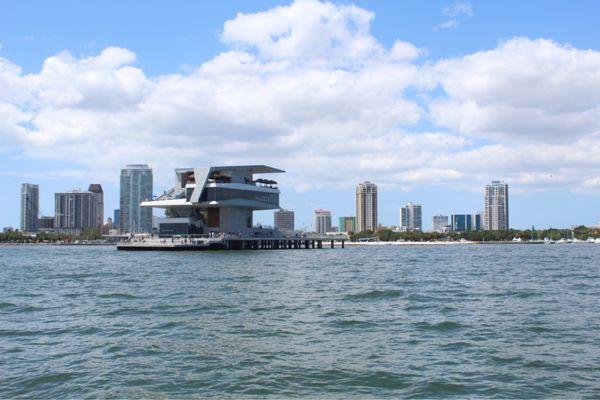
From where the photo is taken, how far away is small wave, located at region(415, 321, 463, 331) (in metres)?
18.1

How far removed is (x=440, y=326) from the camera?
18.4 meters

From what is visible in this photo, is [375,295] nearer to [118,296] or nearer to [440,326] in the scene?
[440,326]

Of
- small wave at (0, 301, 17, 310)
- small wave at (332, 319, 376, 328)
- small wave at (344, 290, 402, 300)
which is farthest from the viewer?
small wave at (344, 290, 402, 300)

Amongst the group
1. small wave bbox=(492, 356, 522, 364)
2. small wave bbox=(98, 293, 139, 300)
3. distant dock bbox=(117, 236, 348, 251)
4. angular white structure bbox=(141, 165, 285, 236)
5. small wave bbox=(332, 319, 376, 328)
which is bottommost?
small wave bbox=(98, 293, 139, 300)

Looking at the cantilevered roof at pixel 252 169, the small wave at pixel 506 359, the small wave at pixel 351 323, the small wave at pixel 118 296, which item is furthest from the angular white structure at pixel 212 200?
the small wave at pixel 506 359

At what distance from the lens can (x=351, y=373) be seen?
502 inches

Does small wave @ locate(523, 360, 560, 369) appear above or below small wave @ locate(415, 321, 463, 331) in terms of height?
below

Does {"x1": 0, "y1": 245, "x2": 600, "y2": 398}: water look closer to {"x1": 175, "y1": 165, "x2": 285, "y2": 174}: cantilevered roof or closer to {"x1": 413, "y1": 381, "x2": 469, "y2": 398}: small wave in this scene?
{"x1": 413, "y1": 381, "x2": 469, "y2": 398}: small wave

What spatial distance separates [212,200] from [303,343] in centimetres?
7898

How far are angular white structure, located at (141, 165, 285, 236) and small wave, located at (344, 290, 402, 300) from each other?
67.0 m

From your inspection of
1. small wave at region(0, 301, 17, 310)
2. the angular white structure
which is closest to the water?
small wave at region(0, 301, 17, 310)

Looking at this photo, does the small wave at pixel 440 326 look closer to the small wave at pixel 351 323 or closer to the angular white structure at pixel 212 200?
the small wave at pixel 351 323

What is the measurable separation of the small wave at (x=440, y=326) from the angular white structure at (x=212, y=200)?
249ft

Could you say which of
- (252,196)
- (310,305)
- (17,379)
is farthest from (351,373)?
(252,196)
